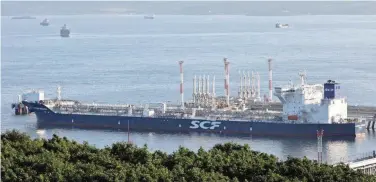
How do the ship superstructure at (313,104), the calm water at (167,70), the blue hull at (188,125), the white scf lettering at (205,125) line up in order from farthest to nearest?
the white scf lettering at (205,125)
the ship superstructure at (313,104)
the blue hull at (188,125)
the calm water at (167,70)

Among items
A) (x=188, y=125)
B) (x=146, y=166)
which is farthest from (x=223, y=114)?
(x=146, y=166)

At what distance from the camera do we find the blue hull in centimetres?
2350

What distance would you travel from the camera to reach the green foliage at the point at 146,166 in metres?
11.0

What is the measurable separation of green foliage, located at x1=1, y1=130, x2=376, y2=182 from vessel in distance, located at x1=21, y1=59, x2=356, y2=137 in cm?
1074

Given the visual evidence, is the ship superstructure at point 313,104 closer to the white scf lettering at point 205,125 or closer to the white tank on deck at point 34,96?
the white scf lettering at point 205,125

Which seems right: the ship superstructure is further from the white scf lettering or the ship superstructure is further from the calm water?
the white scf lettering

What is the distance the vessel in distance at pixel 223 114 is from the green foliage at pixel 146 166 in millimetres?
10744

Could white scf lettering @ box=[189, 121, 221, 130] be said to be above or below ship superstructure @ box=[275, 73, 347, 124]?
below

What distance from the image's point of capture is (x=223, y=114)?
25109 millimetres

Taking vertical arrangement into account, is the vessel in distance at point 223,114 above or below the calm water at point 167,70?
below

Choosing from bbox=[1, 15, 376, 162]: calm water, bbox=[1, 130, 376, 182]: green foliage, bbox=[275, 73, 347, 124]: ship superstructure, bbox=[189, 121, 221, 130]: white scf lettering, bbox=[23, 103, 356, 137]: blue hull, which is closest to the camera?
bbox=[1, 130, 376, 182]: green foliage

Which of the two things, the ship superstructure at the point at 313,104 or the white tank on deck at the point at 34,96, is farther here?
the white tank on deck at the point at 34,96

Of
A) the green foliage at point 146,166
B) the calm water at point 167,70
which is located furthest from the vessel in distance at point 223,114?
the green foliage at point 146,166

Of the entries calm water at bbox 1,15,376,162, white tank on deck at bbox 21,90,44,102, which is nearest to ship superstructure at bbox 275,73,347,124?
calm water at bbox 1,15,376,162
